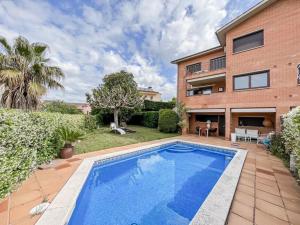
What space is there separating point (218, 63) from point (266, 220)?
17289 millimetres

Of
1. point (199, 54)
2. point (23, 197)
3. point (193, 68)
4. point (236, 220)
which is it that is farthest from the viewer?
point (193, 68)

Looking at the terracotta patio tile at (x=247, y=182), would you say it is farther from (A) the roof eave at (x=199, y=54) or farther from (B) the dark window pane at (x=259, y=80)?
(A) the roof eave at (x=199, y=54)

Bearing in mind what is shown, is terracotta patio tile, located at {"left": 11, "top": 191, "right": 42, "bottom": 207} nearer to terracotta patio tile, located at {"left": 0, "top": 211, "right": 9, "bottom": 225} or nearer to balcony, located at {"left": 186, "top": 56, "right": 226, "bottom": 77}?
terracotta patio tile, located at {"left": 0, "top": 211, "right": 9, "bottom": 225}

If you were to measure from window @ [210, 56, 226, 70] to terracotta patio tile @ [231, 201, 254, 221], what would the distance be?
16479 mm

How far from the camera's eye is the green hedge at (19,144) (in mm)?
4277

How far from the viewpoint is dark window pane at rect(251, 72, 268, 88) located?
12920mm

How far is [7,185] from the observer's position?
14.3ft

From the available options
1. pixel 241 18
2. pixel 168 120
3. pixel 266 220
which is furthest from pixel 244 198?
pixel 241 18

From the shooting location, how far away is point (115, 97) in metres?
19.0

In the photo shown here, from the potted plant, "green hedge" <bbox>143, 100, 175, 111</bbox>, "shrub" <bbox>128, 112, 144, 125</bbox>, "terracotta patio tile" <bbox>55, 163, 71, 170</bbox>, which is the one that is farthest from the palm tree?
"green hedge" <bbox>143, 100, 175, 111</bbox>

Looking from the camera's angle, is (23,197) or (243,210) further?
(23,197)

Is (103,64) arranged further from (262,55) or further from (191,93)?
(262,55)

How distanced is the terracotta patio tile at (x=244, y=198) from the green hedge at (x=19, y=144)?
6.65m

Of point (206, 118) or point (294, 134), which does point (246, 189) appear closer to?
point (294, 134)
